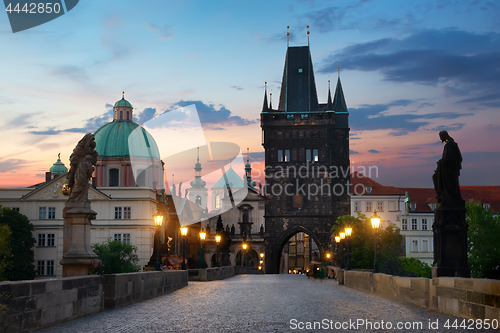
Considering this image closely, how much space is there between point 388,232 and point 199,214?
34.5 m

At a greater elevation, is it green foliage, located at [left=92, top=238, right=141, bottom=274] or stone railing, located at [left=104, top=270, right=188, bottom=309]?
stone railing, located at [left=104, top=270, right=188, bottom=309]

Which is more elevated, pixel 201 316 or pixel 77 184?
pixel 77 184

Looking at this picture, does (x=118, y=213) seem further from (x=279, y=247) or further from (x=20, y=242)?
(x=279, y=247)

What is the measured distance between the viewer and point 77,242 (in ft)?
48.9

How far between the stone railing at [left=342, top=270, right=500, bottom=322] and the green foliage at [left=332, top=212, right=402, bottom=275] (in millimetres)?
50033

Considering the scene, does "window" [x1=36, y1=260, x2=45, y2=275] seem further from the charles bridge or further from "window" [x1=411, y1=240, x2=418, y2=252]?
the charles bridge

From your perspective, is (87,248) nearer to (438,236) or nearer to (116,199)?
(438,236)

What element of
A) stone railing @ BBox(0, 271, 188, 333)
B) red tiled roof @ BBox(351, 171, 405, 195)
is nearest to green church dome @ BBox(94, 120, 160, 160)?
red tiled roof @ BBox(351, 171, 405, 195)

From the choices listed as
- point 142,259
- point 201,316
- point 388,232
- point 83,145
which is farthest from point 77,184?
point 388,232

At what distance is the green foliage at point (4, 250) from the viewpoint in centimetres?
5929

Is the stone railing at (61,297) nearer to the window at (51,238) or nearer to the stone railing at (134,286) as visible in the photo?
the stone railing at (134,286)

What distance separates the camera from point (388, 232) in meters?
74.1

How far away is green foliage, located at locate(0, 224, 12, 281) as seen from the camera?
59294 mm

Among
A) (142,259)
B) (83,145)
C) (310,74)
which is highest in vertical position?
(310,74)
